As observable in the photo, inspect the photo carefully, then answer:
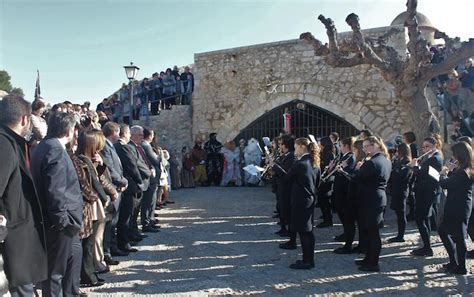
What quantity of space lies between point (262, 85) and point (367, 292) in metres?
10.9

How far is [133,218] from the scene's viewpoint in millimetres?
6121

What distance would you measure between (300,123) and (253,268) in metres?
10.0

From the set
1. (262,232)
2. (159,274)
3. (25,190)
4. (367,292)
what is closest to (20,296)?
(25,190)

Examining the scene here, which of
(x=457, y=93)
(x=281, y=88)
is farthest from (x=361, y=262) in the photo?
(x=281, y=88)

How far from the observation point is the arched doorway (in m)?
13.7

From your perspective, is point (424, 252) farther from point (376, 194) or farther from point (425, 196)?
point (376, 194)

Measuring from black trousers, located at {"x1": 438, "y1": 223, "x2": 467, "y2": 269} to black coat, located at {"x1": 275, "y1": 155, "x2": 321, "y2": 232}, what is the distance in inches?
60.9

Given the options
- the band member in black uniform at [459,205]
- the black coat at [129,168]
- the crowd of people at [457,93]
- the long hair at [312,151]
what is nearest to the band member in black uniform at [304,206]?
the long hair at [312,151]

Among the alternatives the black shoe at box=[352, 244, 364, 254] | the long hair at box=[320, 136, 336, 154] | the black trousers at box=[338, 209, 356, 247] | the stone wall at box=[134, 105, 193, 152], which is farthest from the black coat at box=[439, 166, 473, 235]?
the stone wall at box=[134, 105, 193, 152]

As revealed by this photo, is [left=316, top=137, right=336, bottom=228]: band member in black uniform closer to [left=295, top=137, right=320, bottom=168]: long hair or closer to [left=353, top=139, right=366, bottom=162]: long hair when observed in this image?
[left=353, top=139, right=366, bottom=162]: long hair

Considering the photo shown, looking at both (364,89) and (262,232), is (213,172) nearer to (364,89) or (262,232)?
(364,89)

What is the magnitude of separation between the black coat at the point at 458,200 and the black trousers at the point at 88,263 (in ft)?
13.0

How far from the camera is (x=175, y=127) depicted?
619 inches

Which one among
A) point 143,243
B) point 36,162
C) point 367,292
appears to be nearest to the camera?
point 36,162
